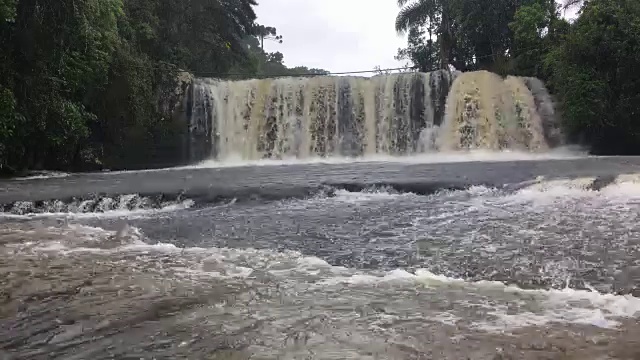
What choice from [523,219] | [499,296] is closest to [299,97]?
[523,219]

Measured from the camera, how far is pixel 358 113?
18438mm

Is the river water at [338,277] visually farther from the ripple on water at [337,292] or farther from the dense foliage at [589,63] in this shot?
the dense foliage at [589,63]

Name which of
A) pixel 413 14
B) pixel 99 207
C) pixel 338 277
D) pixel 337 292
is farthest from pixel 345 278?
pixel 413 14

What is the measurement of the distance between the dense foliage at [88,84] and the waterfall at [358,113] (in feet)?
4.47

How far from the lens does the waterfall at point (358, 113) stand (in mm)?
17781

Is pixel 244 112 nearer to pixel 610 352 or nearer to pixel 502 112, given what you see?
pixel 502 112

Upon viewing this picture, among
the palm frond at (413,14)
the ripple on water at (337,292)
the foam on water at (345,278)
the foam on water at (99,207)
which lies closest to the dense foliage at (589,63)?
the palm frond at (413,14)

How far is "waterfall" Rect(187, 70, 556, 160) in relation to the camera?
1778 centimetres

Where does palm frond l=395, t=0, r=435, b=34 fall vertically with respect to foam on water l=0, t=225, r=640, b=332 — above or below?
above

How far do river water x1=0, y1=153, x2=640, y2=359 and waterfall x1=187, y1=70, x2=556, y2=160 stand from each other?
9.44m

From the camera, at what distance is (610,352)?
8.86 ft

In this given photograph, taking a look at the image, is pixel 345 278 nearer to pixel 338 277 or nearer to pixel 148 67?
pixel 338 277

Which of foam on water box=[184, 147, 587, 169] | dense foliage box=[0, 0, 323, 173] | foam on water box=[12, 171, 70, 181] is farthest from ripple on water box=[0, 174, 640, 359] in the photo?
foam on water box=[184, 147, 587, 169]

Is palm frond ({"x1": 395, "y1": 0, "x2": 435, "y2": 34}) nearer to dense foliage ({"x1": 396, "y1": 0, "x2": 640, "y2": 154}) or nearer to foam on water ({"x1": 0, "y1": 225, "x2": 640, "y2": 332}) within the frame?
dense foliage ({"x1": 396, "y1": 0, "x2": 640, "y2": 154})
